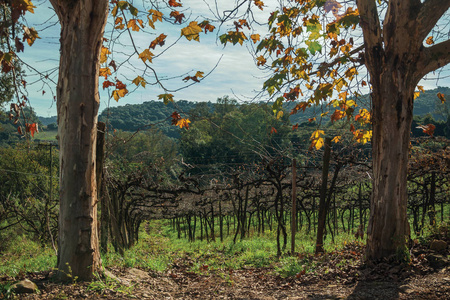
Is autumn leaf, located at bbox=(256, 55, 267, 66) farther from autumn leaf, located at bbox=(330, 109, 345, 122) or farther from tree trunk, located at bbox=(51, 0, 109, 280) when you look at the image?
tree trunk, located at bbox=(51, 0, 109, 280)

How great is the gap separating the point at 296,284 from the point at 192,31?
150 inches

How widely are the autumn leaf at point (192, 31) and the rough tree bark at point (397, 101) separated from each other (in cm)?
267

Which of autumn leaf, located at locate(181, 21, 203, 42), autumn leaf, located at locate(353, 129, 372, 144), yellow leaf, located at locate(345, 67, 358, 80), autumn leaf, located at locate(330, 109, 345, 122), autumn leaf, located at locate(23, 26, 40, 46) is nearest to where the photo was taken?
autumn leaf, located at locate(23, 26, 40, 46)

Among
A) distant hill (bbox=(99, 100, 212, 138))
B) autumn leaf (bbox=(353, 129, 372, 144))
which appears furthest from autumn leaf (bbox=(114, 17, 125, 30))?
distant hill (bbox=(99, 100, 212, 138))

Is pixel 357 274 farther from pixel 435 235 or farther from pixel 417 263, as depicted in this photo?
pixel 435 235

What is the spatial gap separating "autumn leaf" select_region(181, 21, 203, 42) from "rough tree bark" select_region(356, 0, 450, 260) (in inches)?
105

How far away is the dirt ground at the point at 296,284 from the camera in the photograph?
12.0 ft

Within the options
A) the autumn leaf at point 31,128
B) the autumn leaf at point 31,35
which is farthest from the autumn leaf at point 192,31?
the autumn leaf at point 31,128

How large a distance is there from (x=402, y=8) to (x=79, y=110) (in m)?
4.52

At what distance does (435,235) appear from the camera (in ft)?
18.2

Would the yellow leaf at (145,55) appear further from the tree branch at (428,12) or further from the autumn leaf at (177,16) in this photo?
the tree branch at (428,12)

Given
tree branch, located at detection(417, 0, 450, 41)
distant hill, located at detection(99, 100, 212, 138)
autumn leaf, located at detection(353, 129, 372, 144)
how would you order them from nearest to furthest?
tree branch, located at detection(417, 0, 450, 41) → autumn leaf, located at detection(353, 129, 372, 144) → distant hill, located at detection(99, 100, 212, 138)

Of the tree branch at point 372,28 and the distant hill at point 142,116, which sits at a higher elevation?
the distant hill at point 142,116

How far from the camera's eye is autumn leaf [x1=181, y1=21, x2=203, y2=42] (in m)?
4.29
